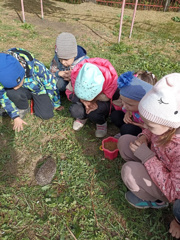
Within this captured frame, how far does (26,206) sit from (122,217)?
3.16 feet

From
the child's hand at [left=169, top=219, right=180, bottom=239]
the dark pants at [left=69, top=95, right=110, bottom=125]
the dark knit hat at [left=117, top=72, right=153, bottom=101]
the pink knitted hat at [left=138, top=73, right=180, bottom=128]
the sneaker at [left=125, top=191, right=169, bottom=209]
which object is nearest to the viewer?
the pink knitted hat at [left=138, top=73, right=180, bottom=128]

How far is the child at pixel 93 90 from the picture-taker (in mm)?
2250

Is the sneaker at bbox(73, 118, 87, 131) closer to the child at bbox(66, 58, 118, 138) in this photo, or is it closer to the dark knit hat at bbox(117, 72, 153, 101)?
the child at bbox(66, 58, 118, 138)

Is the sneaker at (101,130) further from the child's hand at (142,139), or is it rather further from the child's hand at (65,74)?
the child's hand at (65,74)

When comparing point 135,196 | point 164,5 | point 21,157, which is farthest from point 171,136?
point 164,5

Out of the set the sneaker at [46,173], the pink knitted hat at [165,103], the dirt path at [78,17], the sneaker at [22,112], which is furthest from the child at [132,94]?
the dirt path at [78,17]

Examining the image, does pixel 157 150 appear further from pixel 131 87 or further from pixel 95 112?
pixel 95 112

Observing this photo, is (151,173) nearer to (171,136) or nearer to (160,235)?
(171,136)

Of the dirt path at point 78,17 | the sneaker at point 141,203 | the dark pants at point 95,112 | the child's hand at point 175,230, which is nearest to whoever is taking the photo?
the child's hand at point 175,230

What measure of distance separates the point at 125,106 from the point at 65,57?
1.26 m

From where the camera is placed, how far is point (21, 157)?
255 centimetres

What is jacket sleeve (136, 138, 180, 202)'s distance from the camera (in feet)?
5.27

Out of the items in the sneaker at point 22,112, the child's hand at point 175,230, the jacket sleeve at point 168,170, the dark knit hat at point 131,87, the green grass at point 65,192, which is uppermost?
the dark knit hat at point 131,87

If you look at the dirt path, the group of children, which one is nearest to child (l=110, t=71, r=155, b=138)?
the group of children
